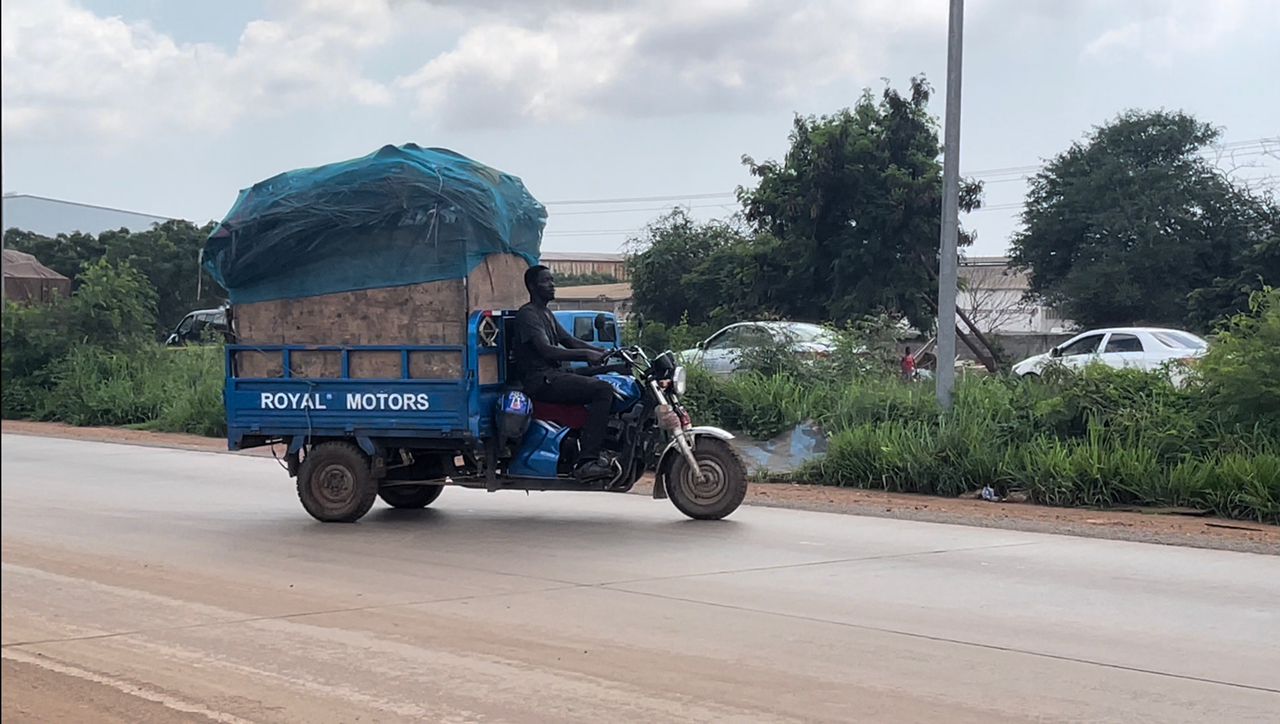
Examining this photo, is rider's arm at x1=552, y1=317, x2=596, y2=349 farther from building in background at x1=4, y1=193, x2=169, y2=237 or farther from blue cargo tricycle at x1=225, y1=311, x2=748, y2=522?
building in background at x1=4, y1=193, x2=169, y2=237

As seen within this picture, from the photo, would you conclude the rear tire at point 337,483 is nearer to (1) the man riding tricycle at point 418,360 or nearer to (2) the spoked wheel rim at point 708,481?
(1) the man riding tricycle at point 418,360

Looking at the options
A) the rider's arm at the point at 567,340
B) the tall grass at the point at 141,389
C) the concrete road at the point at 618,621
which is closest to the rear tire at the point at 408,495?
the concrete road at the point at 618,621

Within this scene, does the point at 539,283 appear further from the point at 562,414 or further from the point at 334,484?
the point at 334,484

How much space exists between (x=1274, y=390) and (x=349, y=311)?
9.09m

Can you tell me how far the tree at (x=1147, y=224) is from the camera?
121 feet

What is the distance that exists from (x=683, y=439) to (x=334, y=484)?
301 cm

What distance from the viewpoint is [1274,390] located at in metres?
13.5

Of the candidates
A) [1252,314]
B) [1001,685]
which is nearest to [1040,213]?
[1252,314]

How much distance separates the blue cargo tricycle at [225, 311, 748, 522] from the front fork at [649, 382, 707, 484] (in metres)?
0.01

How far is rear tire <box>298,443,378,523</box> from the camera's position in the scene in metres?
11.3

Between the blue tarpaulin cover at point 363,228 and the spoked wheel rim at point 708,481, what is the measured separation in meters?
2.49

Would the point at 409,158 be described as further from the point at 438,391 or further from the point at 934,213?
the point at 934,213

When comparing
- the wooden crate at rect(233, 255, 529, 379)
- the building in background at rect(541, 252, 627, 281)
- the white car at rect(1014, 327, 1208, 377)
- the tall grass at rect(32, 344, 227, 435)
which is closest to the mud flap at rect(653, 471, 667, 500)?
the wooden crate at rect(233, 255, 529, 379)

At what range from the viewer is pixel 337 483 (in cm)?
1143
